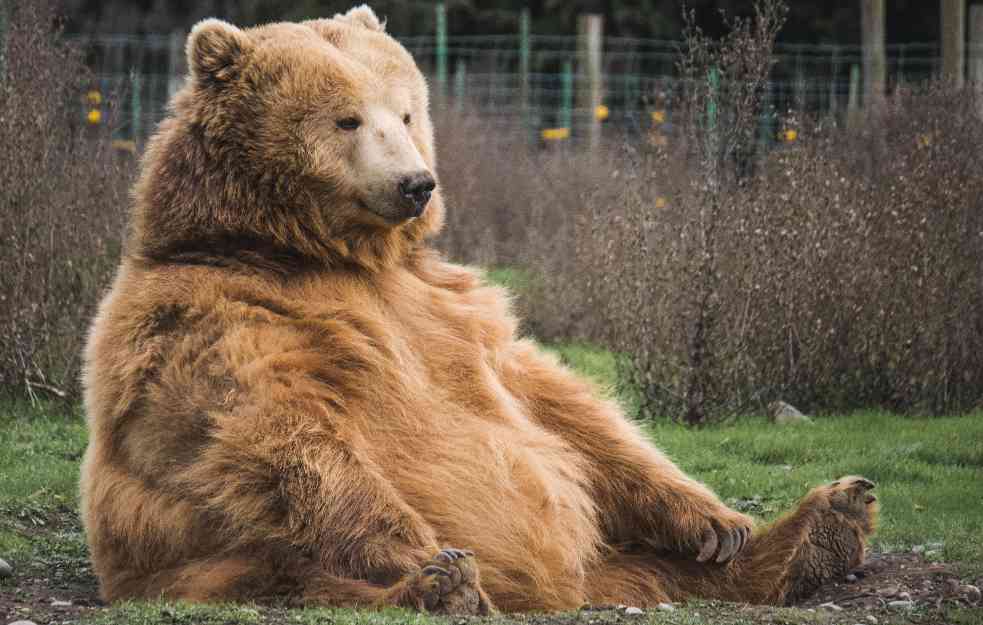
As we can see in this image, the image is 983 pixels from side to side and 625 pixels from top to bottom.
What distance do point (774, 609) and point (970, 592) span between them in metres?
0.82

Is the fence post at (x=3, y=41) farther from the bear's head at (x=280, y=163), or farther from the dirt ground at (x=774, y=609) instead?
the bear's head at (x=280, y=163)

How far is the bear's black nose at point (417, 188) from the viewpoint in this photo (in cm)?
453

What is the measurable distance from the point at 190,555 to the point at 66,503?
2335 mm

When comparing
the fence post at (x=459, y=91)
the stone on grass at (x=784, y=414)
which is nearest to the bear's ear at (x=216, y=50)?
the stone on grass at (x=784, y=414)

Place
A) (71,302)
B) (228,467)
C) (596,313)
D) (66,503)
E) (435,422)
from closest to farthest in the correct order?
(228,467), (435,422), (66,503), (71,302), (596,313)

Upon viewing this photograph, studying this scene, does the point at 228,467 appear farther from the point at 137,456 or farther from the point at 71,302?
the point at 71,302

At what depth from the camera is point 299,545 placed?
420 centimetres

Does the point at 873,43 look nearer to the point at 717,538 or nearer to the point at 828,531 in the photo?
the point at 828,531

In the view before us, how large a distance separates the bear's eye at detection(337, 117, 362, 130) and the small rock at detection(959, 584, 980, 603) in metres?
2.57

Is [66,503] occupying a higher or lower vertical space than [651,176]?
lower

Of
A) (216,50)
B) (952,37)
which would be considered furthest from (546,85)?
(216,50)

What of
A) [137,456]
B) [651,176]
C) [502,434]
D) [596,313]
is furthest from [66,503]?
[596,313]

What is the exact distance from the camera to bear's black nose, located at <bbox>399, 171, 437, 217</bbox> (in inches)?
178

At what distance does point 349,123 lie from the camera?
4.71 m
